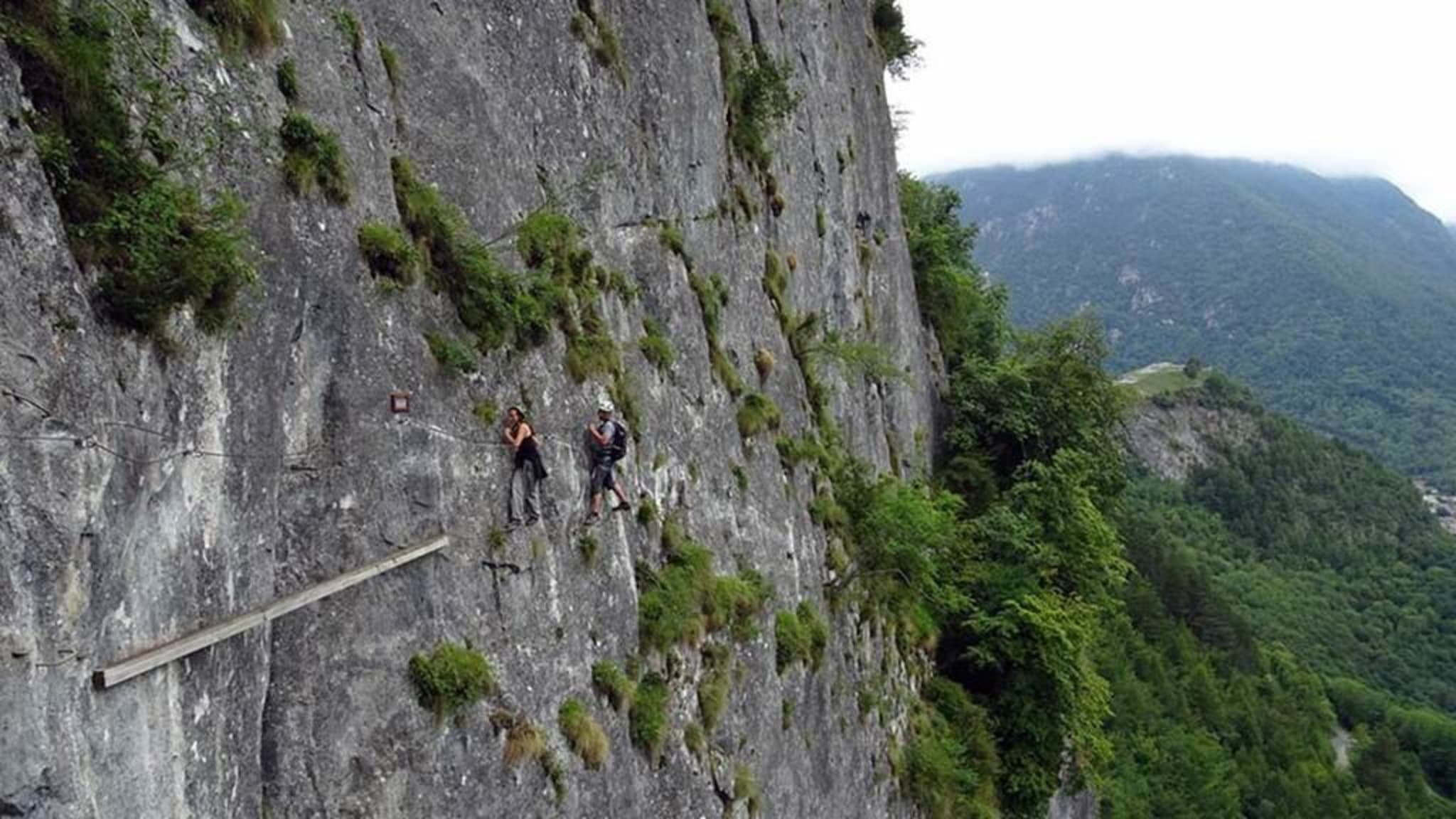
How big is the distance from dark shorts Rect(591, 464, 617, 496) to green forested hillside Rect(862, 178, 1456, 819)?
787cm

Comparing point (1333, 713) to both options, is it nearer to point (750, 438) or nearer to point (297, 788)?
point (750, 438)

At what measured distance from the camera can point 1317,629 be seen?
12019cm

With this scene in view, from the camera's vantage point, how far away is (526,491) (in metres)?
11.4

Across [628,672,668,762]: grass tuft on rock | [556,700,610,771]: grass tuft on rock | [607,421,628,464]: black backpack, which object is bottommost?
[628,672,668,762]: grass tuft on rock

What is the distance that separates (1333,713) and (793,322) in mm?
92678

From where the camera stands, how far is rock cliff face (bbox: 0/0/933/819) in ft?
20.6

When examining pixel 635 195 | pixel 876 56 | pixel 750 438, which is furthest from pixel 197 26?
pixel 876 56

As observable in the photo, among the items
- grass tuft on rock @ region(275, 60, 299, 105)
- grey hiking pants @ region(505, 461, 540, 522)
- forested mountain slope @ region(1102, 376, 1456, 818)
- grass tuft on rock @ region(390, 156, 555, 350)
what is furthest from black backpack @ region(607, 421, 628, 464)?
forested mountain slope @ region(1102, 376, 1456, 818)

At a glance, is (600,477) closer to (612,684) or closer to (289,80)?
(612,684)

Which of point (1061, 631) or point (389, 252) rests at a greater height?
point (389, 252)

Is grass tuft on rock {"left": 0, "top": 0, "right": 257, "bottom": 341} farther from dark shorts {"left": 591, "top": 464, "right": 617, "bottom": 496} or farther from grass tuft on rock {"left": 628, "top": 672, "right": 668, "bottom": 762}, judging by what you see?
grass tuft on rock {"left": 628, "top": 672, "right": 668, "bottom": 762}

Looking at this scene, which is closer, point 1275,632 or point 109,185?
point 109,185

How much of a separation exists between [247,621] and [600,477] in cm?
552

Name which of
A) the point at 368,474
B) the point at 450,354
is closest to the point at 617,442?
the point at 450,354
